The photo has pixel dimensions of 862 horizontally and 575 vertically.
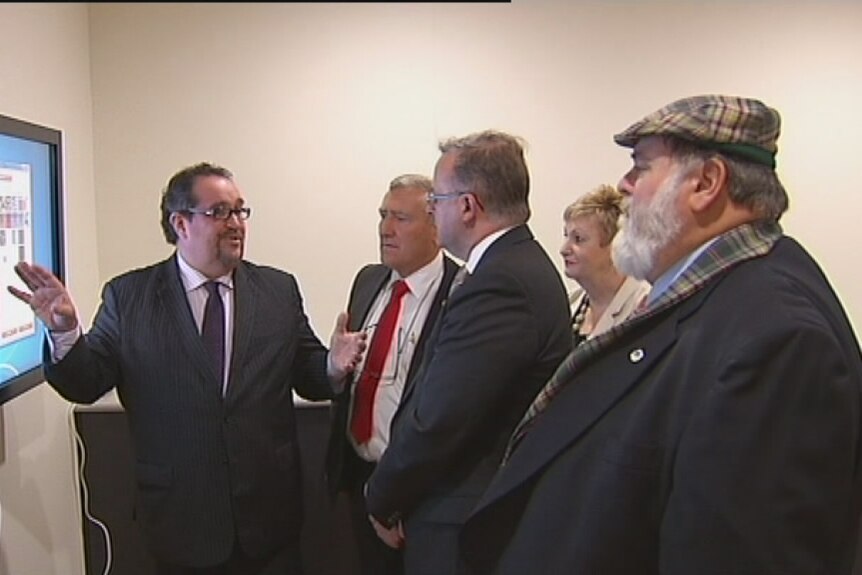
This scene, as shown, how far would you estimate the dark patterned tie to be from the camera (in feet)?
6.41

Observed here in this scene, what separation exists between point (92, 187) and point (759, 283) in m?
2.54

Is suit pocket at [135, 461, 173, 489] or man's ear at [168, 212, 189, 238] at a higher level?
man's ear at [168, 212, 189, 238]

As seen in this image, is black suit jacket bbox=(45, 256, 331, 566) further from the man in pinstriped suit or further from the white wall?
the white wall

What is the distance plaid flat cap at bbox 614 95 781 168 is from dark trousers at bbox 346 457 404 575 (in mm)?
1294

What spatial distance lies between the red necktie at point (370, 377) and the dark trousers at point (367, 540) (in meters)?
0.09

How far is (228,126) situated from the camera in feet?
10.1

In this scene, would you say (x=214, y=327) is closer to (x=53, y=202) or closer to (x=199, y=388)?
(x=199, y=388)

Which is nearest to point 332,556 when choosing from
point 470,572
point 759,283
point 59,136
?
point 470,572

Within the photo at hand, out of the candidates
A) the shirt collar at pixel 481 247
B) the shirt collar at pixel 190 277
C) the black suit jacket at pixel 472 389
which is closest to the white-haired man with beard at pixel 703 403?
the black suit jacket at pixel 472 389

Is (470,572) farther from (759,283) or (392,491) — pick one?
(759,283)

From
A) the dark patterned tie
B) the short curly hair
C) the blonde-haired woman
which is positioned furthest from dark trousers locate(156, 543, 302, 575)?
the short curly hair

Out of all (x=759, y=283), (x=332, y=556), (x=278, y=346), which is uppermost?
(x=759, y=283)

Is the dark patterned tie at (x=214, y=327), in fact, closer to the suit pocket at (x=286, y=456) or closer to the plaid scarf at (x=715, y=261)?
the suit pocket at (x=286, y=456)

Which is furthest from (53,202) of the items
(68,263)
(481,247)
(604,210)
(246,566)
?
(604,210)
